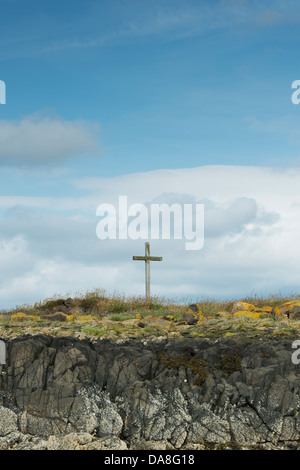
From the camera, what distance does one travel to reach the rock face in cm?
833

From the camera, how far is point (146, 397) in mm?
8703

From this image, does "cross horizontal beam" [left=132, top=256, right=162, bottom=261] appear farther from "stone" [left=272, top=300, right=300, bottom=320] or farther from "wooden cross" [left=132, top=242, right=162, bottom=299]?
"stone" [left=272, top=300, right=300, bottom=320]

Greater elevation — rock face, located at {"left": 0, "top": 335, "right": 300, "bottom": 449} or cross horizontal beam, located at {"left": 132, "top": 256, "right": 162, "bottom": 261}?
cross horizontal beam, located at {"left": 132, "top": 256, "right": 162, "bottom": 261}

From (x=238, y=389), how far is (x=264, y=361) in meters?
1.13

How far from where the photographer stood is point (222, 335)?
13.0 m
